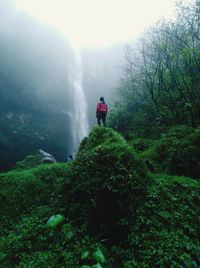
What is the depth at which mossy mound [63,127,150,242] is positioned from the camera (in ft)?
18.2

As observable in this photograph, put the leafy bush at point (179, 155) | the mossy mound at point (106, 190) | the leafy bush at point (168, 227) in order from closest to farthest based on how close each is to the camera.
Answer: the leafy bush at point (168, 227), the mossy mound at point (106, 190), the leafy bush at point (179, 155)

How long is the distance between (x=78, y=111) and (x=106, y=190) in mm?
39968

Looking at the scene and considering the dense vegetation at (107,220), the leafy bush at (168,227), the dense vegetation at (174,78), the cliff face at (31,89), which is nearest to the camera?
the leafy bush at (168,227)

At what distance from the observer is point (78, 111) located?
4519 cm

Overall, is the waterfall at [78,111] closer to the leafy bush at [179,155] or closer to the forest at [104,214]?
the leafy bush at [179,155]

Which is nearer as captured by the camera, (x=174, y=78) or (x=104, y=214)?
(x=104, y=214)

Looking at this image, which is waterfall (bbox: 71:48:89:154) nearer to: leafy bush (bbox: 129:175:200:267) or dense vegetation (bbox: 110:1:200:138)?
dense vegetation (bbox: 110:1:200:138)

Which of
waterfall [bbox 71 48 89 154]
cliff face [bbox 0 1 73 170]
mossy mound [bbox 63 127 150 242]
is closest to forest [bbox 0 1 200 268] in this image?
mossy mound [bbox 63 127 150 242]

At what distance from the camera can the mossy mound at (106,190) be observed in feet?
18.2

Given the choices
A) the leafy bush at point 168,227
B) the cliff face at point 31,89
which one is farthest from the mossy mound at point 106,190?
the cliff face at point 31,89

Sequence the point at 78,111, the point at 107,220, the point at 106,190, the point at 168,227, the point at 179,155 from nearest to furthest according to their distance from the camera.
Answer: the point at 168,227 → the point at 107,220 → the point at 106,190 → the point at 179,155 → the point at 78,111

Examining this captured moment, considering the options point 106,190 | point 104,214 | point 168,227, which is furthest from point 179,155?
point 104,214

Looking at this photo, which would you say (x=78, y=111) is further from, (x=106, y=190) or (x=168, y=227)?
(x=168, y=227)

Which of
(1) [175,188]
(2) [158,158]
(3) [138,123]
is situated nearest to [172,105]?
Answer: (3) [138,123]
